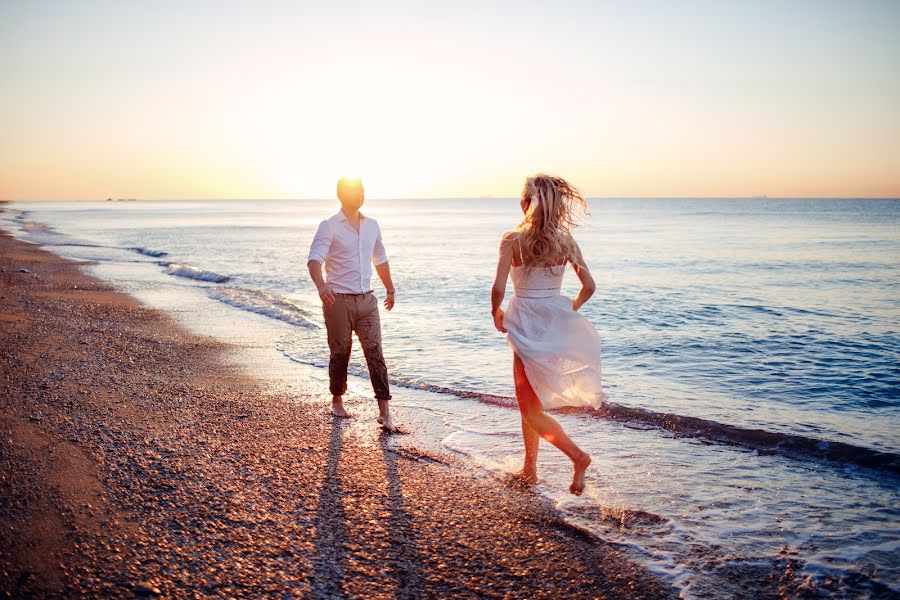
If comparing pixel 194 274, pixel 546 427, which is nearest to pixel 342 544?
pixel 546 427

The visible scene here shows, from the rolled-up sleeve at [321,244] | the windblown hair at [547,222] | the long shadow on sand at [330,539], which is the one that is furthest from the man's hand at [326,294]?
the windblown hair at [547,222]

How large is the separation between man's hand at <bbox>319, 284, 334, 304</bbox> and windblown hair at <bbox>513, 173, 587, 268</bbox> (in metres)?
2.02

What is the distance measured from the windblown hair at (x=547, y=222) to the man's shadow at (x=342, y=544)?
1.94 meters

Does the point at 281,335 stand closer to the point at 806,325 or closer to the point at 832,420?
the point at 832,420

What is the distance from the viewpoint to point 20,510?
3697mm

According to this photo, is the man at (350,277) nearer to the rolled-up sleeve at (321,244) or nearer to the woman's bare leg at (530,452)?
the rolled-up sleeve at (321,244)

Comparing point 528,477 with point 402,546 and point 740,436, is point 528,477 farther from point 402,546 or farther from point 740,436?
point 740,436

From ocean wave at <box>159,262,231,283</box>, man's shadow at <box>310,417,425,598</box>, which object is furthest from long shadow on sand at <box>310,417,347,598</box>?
ocean wave at <box>159,262,231,283</box>

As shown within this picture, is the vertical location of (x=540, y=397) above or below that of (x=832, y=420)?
above

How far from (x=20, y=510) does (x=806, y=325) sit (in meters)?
13.5

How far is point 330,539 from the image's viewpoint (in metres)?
3.59

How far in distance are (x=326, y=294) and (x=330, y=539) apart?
2444 millimetres

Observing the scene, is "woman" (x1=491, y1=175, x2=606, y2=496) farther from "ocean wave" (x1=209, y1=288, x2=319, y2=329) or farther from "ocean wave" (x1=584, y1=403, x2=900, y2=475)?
"ocean wave" (x1=209, y1=288, x2=319, y2=329)

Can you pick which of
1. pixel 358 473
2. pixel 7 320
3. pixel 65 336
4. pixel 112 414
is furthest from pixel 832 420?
pixel 7 320
